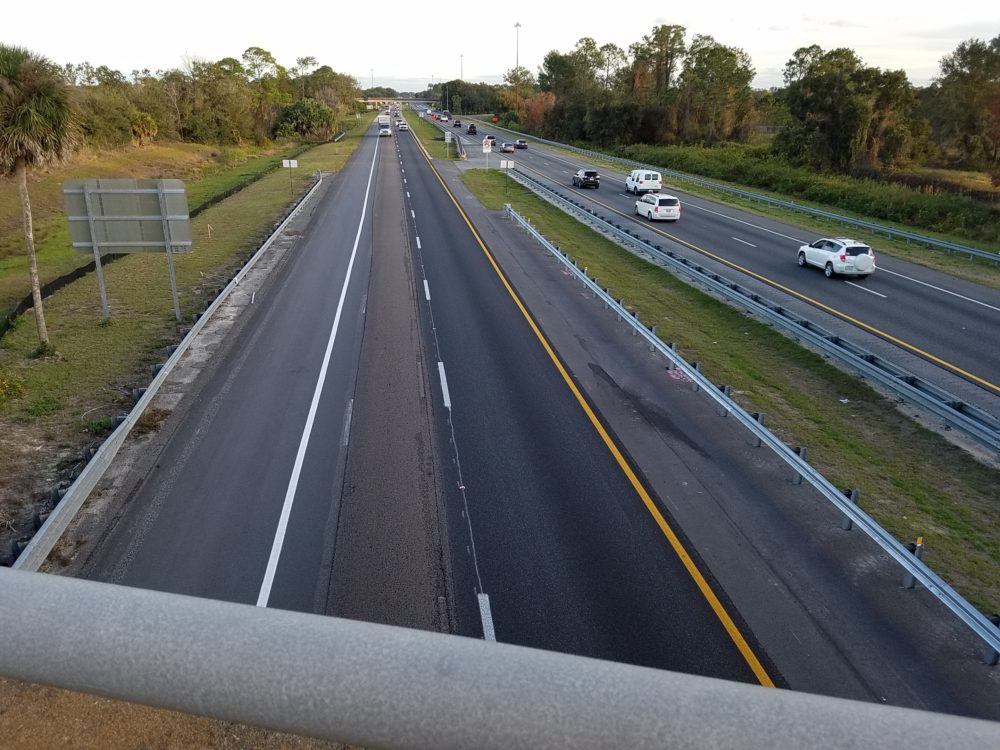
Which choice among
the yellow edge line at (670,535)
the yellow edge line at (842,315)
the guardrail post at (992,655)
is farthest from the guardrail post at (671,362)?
the guardrail post at (992,655)

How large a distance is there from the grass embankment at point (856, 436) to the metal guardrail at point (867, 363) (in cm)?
40

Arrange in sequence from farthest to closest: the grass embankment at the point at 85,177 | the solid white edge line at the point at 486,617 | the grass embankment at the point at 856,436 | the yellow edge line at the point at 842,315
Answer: the grass embankment at the point at 85,177, the yellow edge line at the point at 842,315, the grass embankment at the point at 856,436, the solid white edge line at the point at 486,617

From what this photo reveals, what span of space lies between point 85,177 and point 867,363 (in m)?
60.5

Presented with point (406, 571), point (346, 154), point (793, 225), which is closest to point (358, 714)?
point (406, 571)

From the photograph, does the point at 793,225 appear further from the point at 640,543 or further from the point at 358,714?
the point at 358,714

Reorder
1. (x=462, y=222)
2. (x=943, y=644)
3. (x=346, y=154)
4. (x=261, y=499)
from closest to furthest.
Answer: (x=943, y=644), (x=261, y=499), (x=462, y=222), (x=346, y=154)

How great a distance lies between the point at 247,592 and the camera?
30.8 ft

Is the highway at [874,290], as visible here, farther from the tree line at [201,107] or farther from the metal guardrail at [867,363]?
the tree line at [201,107]

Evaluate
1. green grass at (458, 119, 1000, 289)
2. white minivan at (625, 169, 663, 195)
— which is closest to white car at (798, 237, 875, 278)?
green grass at (458, 119, 1000, 289)

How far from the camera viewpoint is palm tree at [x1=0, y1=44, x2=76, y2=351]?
56.0 ft

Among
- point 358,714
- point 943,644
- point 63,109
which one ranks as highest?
point 63,109

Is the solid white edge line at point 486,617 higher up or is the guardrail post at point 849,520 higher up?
the guardrail post at point 849,520

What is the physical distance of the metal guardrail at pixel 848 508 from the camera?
8336 millimetres

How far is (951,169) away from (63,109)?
67.5 metres
